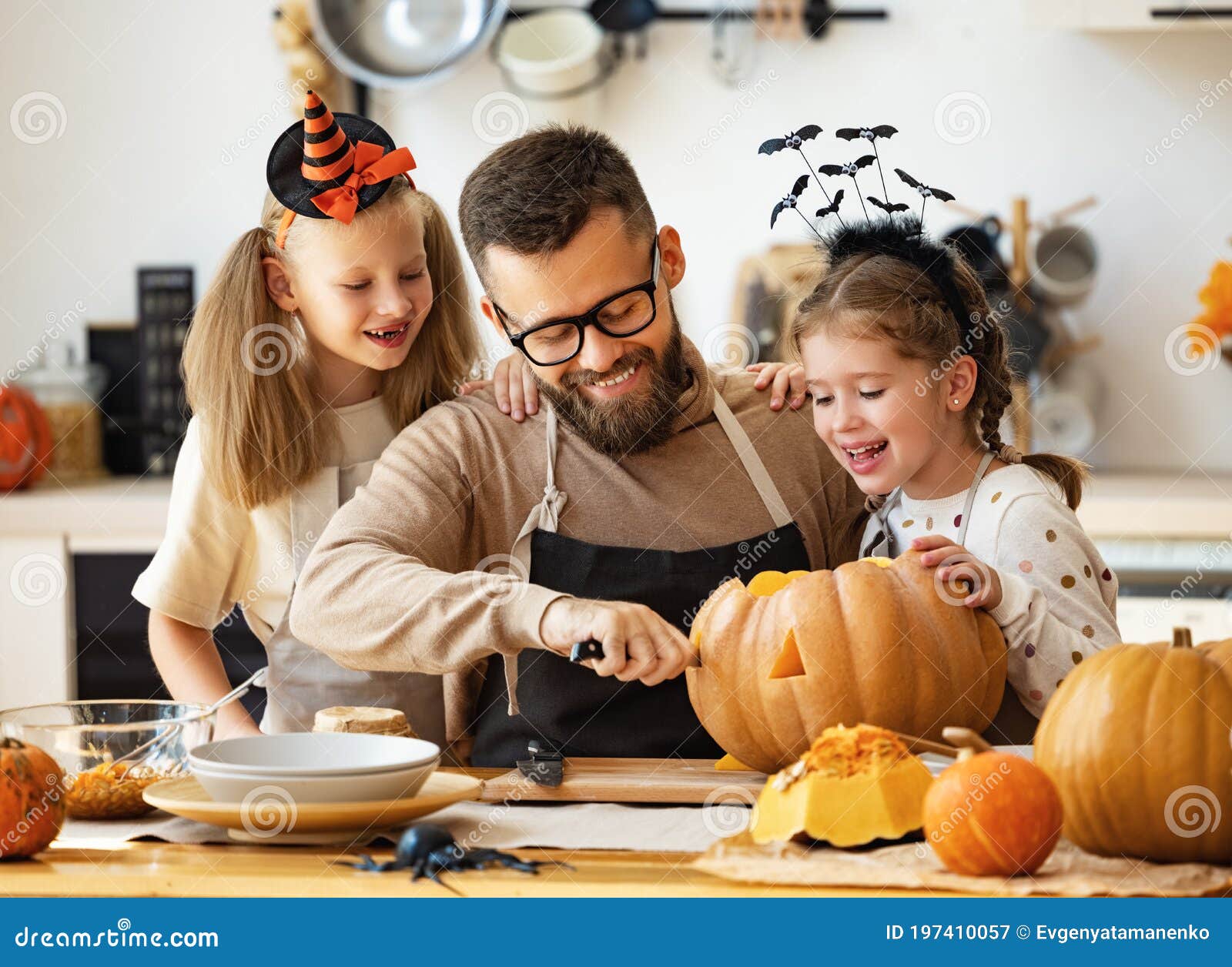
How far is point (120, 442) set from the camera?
363 centimetres

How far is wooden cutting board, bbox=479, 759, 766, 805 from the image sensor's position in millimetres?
1250

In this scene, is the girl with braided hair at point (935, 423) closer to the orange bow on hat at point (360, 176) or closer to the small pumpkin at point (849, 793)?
the small pumpkin at point (849, 793)

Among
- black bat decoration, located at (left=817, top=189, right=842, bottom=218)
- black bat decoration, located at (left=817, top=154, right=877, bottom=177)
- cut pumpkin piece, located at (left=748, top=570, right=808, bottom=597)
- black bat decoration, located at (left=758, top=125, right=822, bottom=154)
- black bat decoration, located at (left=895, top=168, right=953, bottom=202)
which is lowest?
cut pumpkin piece, located at (left=748, top=570, right=808, bottom=597)

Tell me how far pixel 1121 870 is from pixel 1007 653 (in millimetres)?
396

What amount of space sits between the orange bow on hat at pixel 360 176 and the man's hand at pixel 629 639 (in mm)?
750

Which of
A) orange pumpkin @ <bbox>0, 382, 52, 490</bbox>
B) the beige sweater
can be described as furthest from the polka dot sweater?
orange pumpkin @ <bbox>0, 382, 52, 490</bbox>

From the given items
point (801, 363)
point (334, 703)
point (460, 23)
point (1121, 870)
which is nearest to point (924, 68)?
point (460, 23)

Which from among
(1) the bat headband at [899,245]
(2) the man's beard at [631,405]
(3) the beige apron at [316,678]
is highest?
(1) the bat headband at [899,245]

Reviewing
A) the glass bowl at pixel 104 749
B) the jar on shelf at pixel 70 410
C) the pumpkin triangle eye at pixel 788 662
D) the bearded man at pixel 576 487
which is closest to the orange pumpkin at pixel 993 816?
the pumpkin triangle eye at pixel 788 662

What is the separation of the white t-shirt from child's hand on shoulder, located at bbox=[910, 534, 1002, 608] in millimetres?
840

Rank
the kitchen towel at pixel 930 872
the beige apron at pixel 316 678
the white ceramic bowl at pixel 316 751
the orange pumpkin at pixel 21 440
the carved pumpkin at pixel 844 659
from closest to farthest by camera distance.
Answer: the kitchen towel at pixel 930 872 → the white ceramic bowl at pixel 316 751 → the carved pumpkin at pixel 844 659 → the beige apron at pixel 316 678 → the orange pumpkin at pixel 21 440

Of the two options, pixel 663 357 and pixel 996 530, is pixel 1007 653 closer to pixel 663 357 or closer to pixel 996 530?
pixel 996 530

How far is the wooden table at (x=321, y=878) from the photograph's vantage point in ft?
3.13

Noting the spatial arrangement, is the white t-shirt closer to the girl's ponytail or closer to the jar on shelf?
the girl's ponytail
